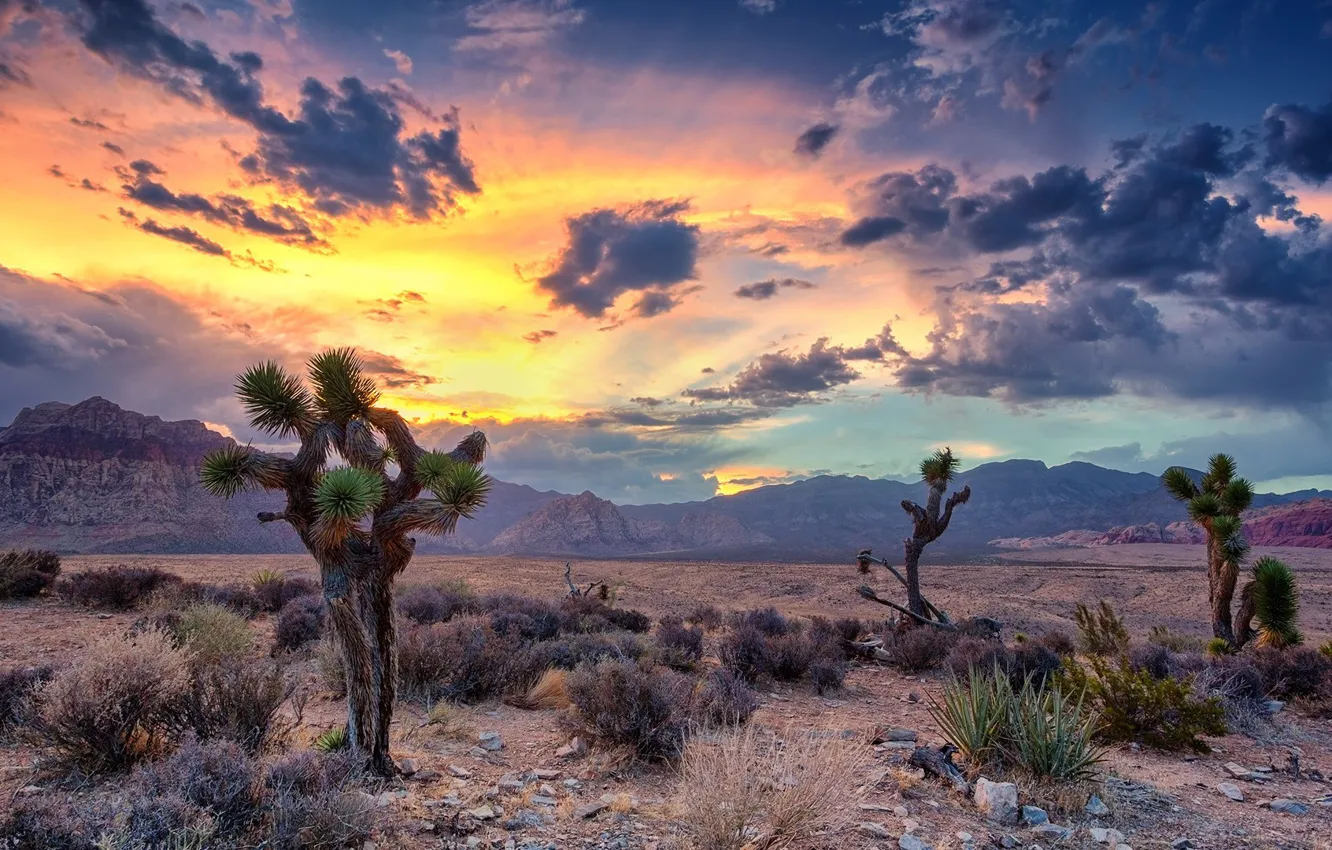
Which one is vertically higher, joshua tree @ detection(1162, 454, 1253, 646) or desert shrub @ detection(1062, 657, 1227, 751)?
joshua tree @ detection(1162, 454, 1253, 646)

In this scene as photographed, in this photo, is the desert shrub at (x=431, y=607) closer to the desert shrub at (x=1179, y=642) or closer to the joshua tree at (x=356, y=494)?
the joshua tree at (x=356, y=494)

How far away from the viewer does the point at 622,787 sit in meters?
7.59

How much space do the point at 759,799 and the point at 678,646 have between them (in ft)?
34.1

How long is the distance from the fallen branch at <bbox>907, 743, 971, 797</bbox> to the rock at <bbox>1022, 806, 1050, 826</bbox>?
67 cm

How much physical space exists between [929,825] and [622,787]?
311 centimetres

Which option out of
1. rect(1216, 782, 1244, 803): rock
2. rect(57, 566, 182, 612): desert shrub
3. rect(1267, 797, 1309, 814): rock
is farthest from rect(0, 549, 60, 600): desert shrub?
rect(1267, 797, 1309, 814): rock

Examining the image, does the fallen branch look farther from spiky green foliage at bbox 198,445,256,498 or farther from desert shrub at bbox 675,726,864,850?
spiky green foliage at bbox 198,445,256,498

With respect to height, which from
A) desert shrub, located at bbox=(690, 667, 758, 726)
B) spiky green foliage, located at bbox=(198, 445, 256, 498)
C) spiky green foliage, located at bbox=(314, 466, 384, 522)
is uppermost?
spiky green foliage, located at bbox=(198, 445, 256, 498)


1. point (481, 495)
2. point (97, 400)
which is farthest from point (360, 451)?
point (97, 400)

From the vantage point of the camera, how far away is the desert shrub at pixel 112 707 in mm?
6789

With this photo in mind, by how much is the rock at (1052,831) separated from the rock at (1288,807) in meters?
2.93

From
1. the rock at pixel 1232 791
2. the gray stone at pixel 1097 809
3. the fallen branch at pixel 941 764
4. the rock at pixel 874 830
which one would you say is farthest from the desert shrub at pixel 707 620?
the rock at pixel 874 830

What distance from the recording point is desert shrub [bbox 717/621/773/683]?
13.8m

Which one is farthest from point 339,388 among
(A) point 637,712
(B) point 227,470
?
(A) point 637,712
